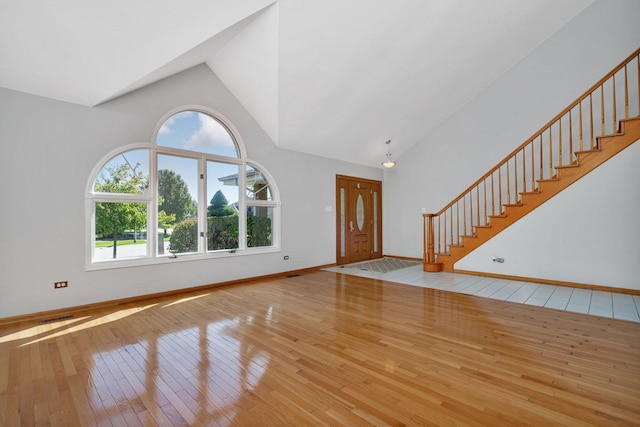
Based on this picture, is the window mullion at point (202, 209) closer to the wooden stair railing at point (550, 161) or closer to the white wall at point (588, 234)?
the wooden stair railing at point (550, 161)

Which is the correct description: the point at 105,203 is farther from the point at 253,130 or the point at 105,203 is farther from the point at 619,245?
the point at 619,245

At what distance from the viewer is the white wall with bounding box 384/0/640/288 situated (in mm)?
5629

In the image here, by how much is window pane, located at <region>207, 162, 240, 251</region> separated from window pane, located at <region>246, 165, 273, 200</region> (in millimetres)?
268

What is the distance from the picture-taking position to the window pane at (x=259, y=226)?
592 cm

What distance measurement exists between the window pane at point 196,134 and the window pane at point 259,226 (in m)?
1.19

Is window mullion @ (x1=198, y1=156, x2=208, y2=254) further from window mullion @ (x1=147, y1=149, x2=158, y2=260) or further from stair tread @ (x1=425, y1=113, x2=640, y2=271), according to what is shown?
stair tread @ (x1=425, y1=113, x2=640, y2=271)

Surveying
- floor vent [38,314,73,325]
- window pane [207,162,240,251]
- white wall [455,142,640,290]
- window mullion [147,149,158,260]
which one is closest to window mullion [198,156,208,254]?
window pane [207,162,240,251]

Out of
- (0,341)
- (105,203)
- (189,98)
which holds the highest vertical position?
(189,98)

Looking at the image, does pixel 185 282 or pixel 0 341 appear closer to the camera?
pixel 0 341

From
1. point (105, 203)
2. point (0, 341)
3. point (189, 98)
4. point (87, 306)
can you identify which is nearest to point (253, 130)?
point (189, 98)

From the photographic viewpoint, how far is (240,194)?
18.7 feet

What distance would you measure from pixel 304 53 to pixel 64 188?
375cm

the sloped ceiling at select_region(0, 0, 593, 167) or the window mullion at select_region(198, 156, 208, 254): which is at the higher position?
the sloped ceiling at select_region(0, 0, 593, 167)

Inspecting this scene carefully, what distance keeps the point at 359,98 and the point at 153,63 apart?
351cm
